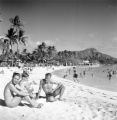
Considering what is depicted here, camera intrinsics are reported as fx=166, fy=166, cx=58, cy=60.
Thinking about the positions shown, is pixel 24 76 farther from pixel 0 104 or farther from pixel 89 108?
pixel 89 108

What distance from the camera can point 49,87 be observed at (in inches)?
210

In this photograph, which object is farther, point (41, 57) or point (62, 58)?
point (62, 58)

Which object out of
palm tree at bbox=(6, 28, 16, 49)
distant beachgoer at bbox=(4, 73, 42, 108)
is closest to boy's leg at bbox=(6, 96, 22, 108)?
distant beachgoer at bbox=(4, 73, 42, 108)

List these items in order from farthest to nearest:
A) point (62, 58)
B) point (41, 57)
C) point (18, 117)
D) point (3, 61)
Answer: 1. point (62, 58)
2. point (41, 57)
3. point (3, 61)
4. point (18, 117)

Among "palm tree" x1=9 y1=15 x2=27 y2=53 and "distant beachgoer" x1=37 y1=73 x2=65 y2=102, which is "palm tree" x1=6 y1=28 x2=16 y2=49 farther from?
"distant beachgoer" x1=37 y1=73 x2=65 y2=102

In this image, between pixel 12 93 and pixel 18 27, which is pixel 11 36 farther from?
pixel 12 93

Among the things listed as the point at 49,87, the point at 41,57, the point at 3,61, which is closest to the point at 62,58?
the point at 41,57

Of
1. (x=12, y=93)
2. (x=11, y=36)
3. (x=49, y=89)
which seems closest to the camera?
(x=12, y=93)

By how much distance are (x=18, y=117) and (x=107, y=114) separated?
229 centimetres

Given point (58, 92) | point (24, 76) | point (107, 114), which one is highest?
point (24, 76)

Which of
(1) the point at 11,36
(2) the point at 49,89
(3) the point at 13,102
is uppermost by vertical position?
(1) the point at 11,36

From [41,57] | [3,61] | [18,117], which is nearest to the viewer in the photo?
[18,117]

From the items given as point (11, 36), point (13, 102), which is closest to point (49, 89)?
point (13, 102)

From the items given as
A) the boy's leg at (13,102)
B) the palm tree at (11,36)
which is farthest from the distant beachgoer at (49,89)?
Answer: the palm tree at (11,36)
